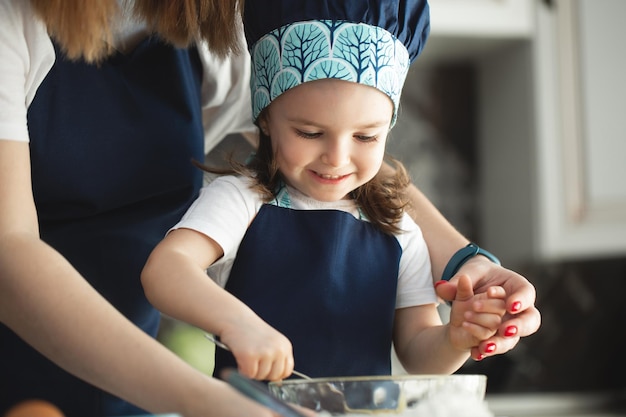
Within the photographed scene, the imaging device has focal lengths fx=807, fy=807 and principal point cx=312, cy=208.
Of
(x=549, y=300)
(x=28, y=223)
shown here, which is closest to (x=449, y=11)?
(x=549, y=300)

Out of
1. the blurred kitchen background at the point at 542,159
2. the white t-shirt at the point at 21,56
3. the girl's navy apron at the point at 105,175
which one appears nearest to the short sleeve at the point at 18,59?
the white t-shirt at the point at 21,56

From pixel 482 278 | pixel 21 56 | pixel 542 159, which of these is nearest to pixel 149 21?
pixel 21 56

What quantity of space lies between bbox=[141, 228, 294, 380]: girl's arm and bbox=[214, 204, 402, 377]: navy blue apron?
64mm

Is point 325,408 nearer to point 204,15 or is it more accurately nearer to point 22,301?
point 22,301

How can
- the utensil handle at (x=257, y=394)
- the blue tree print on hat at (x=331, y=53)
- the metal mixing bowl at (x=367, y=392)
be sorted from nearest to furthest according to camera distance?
the utensil handle at (x=257, y=394), the metal mixing bowl at (x=367, y=392), the blue tree print on hat at (x=331, y=53)

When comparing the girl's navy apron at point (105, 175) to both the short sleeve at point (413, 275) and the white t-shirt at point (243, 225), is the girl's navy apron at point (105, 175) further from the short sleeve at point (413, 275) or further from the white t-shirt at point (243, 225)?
the short sleeve at point (413, 275)

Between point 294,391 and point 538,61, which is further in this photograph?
point 538,61

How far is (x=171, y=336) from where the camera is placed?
2.29m

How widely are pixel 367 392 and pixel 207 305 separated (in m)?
0.18

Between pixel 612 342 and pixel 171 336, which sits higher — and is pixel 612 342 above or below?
below

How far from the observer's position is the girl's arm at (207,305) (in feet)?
2.19

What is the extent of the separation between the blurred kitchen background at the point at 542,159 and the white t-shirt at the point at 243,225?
1.42 meters

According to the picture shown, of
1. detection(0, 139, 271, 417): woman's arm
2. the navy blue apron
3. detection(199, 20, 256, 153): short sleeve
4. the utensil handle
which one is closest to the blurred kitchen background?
detection(199, 20, 256, 153): short sleeve

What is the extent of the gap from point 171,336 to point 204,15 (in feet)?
4.99
